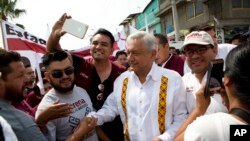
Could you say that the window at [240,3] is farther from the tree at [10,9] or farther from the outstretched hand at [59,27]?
the outstretched hand at [59,27]

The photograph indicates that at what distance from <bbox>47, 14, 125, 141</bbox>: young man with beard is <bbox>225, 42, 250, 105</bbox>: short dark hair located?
2159 mm

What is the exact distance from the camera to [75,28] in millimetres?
3627

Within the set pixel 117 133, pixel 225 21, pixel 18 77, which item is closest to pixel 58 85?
pixel 18 77

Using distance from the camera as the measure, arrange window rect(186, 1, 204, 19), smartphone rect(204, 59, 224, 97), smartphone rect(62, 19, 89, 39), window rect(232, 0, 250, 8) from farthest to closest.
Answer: window rect(186, 1, 204, 19) < window rect(232, 0, 250, 8) < smartphone rect(62, 19, 89, 39) < smartphone rect(204, 59, 224, 97)

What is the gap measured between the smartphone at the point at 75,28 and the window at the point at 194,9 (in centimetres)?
2731

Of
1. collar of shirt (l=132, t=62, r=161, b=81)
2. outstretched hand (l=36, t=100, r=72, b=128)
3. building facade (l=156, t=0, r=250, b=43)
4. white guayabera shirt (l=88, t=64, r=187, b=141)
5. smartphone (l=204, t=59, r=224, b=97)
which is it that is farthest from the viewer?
building facade (l=156, t=0, r=250, b=43)

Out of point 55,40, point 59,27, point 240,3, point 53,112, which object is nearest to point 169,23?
point 240,3

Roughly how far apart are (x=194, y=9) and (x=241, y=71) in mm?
30669

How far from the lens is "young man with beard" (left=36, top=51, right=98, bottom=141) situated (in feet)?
10.0

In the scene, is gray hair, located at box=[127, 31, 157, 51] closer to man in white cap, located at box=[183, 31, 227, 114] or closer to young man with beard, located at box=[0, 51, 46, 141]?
man in white cap, located at box=[183, 31, 227, 114]

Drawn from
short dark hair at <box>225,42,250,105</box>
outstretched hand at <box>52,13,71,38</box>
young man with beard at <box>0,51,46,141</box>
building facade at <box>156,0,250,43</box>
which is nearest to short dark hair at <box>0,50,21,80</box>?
young man with beard at <box>0,51,46,141</box>

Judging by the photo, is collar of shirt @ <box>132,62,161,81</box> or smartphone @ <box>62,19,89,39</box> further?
smartphone @ <box>62,19,89,39</box>

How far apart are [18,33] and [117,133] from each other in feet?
9.84

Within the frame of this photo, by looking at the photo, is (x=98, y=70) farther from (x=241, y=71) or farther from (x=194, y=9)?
(x=194, y=9)
